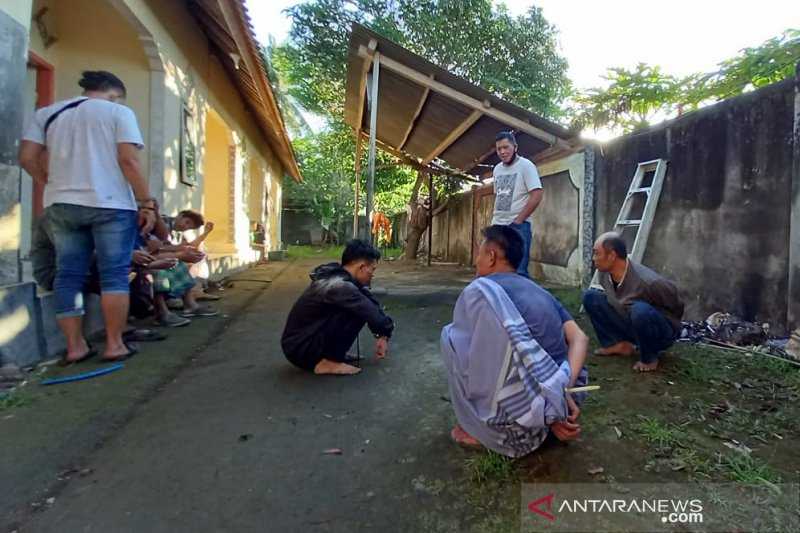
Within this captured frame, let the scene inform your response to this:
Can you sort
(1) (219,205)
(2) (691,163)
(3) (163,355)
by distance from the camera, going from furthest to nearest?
(1) (219,205) < (2) (691,163) < (3) (163,355)

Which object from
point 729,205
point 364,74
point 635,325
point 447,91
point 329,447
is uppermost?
point 364,74

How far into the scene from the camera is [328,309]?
8.53 ft

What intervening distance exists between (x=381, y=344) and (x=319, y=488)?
127 cm

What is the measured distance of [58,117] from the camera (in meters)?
2.60

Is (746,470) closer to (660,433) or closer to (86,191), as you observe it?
(660,433)

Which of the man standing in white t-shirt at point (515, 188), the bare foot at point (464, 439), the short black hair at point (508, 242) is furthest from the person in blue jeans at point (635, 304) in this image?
the bare foot at point (464, 439)

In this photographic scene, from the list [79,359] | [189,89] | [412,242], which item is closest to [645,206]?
[79,359]

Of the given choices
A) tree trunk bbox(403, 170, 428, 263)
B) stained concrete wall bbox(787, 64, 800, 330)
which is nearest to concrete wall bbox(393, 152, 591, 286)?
stained concrete wall bbox(787, 64, 800, 330)

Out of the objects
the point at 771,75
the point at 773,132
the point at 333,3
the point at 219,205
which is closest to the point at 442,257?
the point at 219,205

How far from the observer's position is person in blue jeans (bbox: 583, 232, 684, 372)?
8.65ft

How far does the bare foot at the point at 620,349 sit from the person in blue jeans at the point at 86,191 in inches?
116

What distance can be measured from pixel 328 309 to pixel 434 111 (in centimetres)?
531

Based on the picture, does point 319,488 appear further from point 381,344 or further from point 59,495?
point 381,344

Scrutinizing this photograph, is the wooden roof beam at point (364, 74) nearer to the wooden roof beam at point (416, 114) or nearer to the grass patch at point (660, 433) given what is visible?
the wooden roof beam at point (416, 114)
